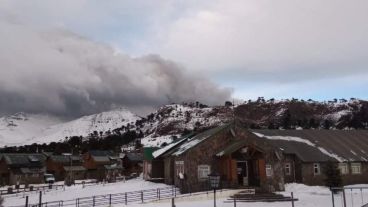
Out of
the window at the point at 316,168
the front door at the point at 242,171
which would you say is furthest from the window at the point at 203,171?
the window at the point at 316,168

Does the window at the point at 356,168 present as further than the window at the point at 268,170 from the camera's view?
Yes

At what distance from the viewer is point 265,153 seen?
43438 millimetres

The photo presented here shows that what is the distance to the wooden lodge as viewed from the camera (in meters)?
42.5

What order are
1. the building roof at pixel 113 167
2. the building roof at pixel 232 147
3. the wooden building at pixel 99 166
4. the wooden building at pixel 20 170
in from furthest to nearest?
the wooden building at pixel 99 166, the building roof at pixel 113 167, the wooden building at pixel 20 170, the building roof at pixel 232 147

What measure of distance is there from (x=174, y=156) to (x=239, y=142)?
6.76 meters

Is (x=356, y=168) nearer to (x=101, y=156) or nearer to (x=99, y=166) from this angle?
(x=99, y=166)

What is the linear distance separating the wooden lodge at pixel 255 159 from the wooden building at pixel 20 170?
52192mm

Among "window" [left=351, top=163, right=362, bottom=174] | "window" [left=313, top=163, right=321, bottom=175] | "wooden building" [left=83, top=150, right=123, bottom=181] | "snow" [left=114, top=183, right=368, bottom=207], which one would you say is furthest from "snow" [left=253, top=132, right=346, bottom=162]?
"wooden building" [left=83, top=150, right=123, bottom=181]

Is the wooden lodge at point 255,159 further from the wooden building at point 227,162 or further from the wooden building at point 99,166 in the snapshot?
the wooden building at point 99,166

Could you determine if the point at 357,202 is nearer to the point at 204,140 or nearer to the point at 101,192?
the point at 204,140

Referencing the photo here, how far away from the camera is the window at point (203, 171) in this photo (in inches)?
1690

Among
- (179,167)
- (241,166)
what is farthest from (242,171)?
(179,167)

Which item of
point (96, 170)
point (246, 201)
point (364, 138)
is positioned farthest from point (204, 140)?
point (96, 170)

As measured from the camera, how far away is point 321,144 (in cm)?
5266
